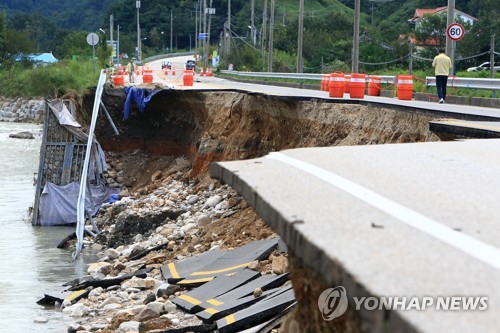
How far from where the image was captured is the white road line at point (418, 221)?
5251 millimetres

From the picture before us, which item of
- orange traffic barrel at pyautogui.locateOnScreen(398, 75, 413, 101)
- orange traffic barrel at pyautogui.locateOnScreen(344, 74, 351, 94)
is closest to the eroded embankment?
orange traffic barrel at pyautogui.locateOnScreen(344, 74, 351, 94)

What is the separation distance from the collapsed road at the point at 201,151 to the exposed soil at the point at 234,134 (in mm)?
26

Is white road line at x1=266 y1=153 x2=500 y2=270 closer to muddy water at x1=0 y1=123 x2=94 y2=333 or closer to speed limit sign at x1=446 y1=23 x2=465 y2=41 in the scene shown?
muddy water at x1=0 y1=123 x2=94 y2=333

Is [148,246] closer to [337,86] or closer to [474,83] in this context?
[337,86]

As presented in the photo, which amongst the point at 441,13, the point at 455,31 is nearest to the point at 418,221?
the point at 455,31

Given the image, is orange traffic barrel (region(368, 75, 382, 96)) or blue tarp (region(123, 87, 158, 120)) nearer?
orange traffic barrel (region(368, 75, 382, 96))

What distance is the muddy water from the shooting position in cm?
1538

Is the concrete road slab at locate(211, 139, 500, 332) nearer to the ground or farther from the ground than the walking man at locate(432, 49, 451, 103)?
nearer to the ground

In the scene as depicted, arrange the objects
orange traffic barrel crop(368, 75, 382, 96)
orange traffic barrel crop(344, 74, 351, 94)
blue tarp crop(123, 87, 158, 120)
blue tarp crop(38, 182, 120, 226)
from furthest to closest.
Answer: blue tarp crop(123, 87, 158, 120), orange traffic barrel crop(368, 75, 382, 96), blue tarp crop(38, 182, 120, 226), orange traffic barrel crop(344, 74, 351, 94)

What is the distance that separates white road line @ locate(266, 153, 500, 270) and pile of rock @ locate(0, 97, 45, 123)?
78318mm

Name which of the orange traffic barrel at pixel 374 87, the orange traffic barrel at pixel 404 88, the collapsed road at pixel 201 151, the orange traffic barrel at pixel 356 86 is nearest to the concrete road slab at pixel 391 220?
the collapsed road at pixel 201 151

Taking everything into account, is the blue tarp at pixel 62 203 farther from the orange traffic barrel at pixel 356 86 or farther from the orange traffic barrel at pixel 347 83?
the orange traffic barrel at pixel 356 86

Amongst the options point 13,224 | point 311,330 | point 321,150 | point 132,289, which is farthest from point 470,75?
point 311,330

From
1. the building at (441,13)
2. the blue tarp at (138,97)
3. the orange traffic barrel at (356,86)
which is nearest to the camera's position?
the orange traffic barrel at (356,86)
